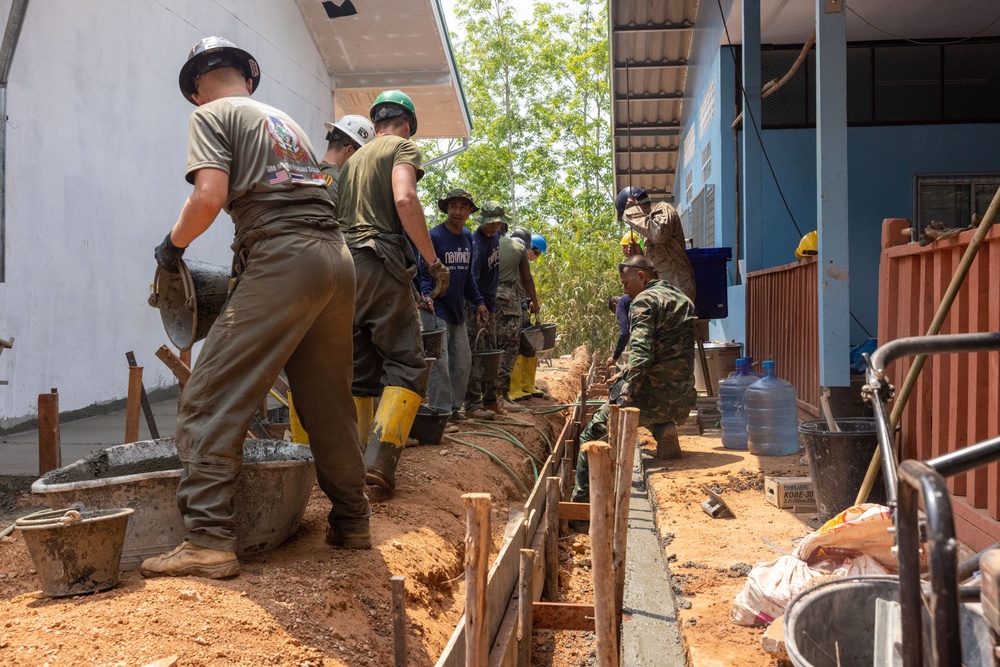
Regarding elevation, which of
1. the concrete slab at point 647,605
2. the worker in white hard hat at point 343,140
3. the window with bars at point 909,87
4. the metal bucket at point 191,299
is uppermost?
the window with bars at point 909,87

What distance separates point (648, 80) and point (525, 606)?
13797mm

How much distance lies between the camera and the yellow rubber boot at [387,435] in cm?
435

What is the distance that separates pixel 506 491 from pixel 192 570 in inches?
129

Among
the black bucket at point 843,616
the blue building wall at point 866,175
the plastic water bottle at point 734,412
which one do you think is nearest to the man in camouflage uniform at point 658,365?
the plastic water bottle at point 734,412

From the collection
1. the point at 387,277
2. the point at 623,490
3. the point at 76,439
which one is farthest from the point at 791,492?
the point at 76,439

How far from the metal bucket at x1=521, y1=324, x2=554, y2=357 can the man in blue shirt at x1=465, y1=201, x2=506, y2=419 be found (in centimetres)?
109

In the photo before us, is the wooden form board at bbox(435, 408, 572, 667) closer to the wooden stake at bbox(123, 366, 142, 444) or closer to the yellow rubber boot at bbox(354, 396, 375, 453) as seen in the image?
the yellow rubber boot at bbox(354, 396, 375, 453)

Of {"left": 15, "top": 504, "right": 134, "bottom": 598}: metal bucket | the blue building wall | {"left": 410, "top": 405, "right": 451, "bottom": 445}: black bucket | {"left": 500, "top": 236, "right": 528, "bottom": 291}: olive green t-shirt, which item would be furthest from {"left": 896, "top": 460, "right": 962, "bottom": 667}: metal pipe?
the blue building wall

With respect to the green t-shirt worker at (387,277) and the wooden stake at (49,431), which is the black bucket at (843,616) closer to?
the green t-shirt worker at (387,277)

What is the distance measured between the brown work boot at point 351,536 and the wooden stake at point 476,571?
1.45m

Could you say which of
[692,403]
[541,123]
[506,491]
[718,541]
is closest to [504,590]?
[718,541]

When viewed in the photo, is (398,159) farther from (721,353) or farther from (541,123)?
(541,123)

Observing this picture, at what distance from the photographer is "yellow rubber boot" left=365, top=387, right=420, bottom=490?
4.35 metres

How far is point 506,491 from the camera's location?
6078 millimetres
